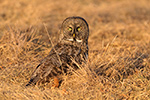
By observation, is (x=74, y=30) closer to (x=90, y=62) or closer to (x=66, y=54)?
(x=66, y=54)

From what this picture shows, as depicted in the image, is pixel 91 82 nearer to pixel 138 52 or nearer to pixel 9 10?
pixel 138 52

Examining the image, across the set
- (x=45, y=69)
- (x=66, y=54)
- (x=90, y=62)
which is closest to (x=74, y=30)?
(x=66, y=54)

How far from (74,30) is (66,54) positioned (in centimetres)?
49

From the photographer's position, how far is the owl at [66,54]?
404cm

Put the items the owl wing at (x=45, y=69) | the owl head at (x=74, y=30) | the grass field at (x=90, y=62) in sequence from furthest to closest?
the owl head at (x=74, y=30) < the owl wing at (x=45, y=69) < the grass field at (x=90, y=62)

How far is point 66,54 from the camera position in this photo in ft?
13.9

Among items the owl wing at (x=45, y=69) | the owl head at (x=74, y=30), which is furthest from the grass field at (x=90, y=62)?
the owl head at (x=74, y=30)

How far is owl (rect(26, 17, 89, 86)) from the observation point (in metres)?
4.04

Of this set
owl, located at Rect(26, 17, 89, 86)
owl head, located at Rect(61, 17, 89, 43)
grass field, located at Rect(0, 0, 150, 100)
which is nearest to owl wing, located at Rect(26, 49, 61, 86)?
owl, located at Rect(26, 17, 89, 86)

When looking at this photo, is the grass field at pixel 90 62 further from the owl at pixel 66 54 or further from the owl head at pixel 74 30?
the owl head at pixel 74 30

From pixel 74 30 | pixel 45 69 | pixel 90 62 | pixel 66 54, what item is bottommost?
pixel 90 62

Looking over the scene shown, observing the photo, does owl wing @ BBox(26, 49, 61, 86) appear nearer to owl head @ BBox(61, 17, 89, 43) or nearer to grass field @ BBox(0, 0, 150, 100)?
grass field @ BBox(0, 0, 150, 100)

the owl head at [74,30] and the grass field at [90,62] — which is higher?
the owl head at [74,30]

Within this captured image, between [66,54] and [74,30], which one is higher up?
[74,30]
